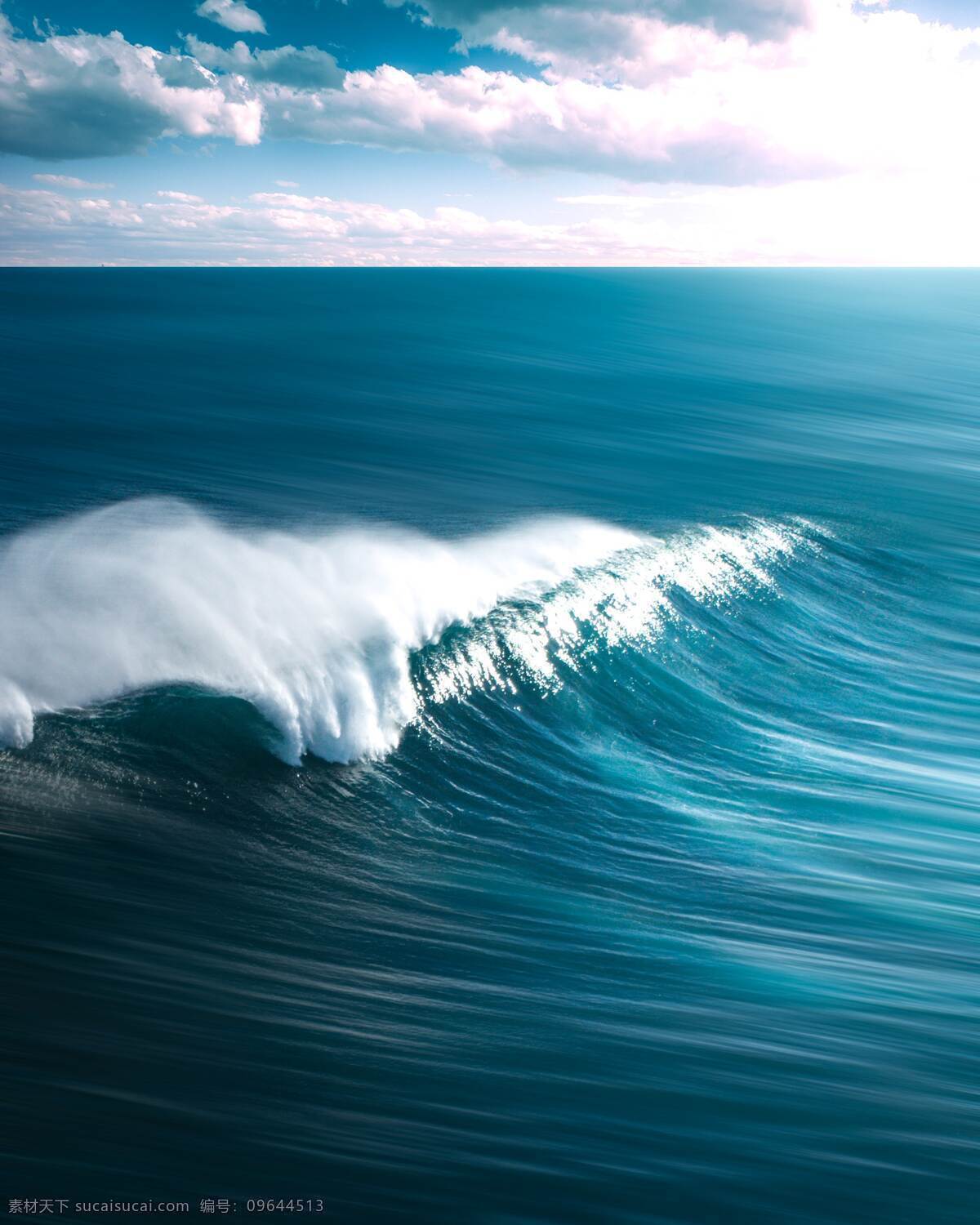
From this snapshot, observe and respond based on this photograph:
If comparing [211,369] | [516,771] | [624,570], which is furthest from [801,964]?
[211,369]

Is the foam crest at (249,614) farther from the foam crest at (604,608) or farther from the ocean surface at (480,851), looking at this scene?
the foam crest at (604,608)

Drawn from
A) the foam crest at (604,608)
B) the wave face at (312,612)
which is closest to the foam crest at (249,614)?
the wave face at (312,612)

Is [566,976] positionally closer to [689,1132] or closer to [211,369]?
[689,1132]

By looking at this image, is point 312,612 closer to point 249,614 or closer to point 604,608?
point 249,614

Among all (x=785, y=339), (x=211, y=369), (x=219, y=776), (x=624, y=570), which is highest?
(x=785, y=339)

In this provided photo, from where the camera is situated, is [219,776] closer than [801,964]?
No
